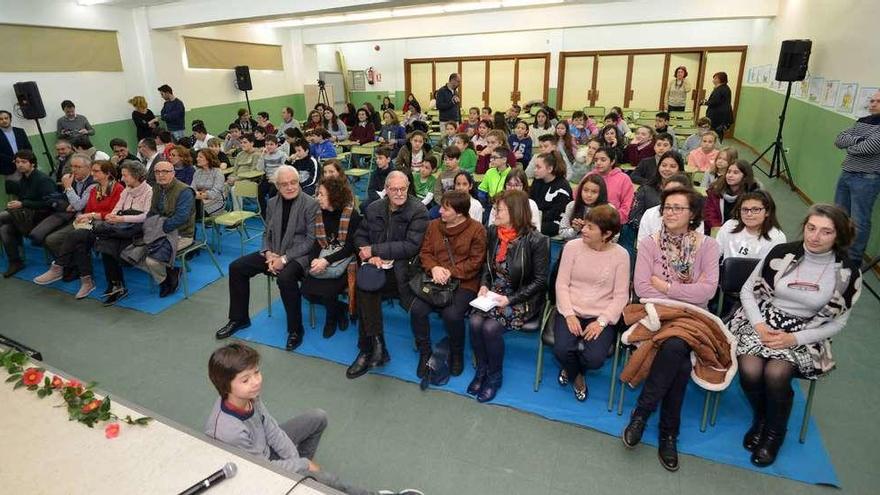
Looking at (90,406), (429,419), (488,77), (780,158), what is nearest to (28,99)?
(90,406)

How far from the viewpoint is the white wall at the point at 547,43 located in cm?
1173

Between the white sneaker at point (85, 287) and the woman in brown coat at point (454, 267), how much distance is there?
3282mm

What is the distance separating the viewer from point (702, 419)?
2617mm

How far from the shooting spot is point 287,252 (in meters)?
3.55

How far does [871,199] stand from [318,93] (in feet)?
41.9

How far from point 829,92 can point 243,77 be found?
10.4 metres

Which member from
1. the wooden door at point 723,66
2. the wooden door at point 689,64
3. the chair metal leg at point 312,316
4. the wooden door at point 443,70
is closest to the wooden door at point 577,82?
the wooden door at point 689,64

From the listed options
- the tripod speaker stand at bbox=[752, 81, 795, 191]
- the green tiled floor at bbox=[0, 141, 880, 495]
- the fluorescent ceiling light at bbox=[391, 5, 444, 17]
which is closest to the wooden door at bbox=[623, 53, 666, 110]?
the tripod speaker stand at bbox=[752, 81, 795, 191]

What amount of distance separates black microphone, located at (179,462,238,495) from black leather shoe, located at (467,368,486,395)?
1627 mm

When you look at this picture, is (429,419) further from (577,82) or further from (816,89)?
(577,82)

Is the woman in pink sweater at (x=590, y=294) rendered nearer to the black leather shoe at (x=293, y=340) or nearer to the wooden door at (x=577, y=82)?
the black leather shoe at (x=293, y=340)

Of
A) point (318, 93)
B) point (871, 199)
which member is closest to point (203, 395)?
point (871, 199)

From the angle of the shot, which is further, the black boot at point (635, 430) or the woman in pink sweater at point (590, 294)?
the woman in pink sweater at point (590, 294)

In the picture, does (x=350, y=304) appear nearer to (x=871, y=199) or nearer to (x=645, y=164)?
(x=645, y=164)
